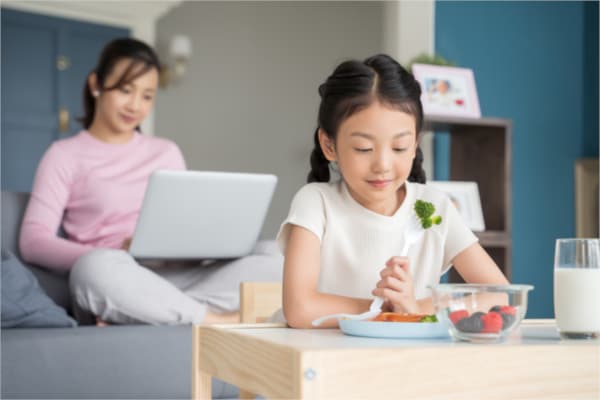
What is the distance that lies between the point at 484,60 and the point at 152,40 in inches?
100

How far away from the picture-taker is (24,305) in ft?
6.30

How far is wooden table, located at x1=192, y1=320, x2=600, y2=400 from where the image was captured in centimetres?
79

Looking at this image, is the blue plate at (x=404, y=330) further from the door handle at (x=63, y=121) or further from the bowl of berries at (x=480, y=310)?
the door handle at (x=63, y=121)

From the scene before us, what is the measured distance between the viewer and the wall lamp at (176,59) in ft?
18.1

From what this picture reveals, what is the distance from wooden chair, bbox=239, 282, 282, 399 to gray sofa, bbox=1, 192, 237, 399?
38 centimetres

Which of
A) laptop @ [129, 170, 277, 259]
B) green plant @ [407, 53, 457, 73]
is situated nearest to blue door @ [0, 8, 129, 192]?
green plant @ [407, 53, 457, 73]

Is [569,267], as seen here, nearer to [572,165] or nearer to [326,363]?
[326,363]

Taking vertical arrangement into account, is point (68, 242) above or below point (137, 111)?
below

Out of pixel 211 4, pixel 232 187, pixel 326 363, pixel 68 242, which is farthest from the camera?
pixel 211 4

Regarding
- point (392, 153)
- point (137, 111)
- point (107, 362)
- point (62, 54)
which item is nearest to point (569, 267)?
point (392, 153)

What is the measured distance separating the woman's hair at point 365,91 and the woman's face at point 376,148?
0.02 meters

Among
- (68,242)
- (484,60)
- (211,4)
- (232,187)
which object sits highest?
(211,4)

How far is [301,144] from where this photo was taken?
19.6ft

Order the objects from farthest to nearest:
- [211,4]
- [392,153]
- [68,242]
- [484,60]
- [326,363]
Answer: [211,4]
[484,60]
[68,242]
[392,153]
[326,363]
